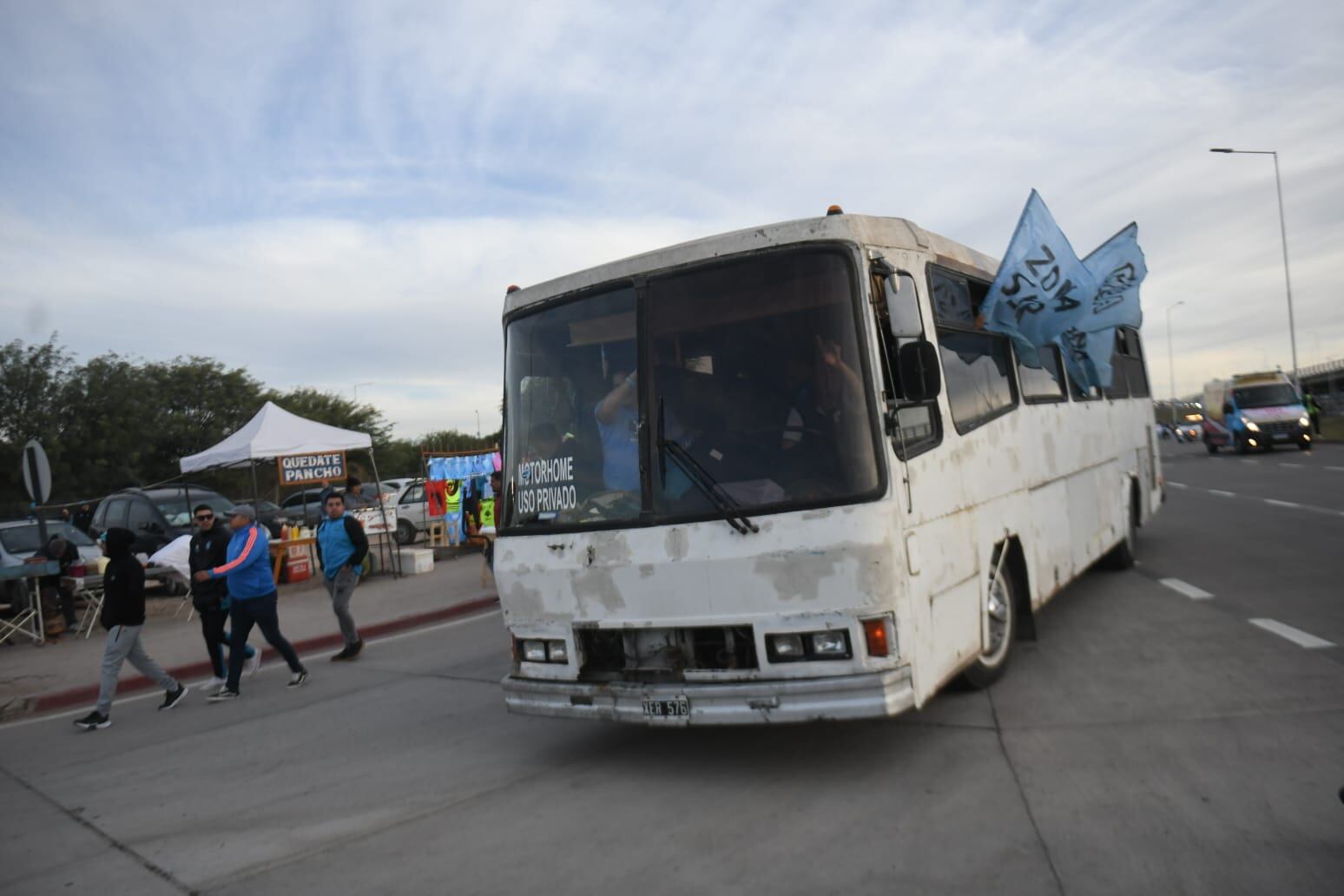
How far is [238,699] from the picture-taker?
32.0ft

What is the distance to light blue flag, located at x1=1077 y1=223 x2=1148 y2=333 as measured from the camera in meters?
8.64

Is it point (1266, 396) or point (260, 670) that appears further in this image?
point (1266, 396)

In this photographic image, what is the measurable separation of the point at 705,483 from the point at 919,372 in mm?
1177

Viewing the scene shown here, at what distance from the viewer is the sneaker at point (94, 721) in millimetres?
9062

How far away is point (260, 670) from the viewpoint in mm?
11500

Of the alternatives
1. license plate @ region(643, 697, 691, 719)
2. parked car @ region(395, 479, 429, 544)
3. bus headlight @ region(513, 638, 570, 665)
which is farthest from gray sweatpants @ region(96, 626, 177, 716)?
parked car @ region(395, 479, 429, 544)

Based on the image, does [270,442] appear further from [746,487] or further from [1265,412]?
[1265,412]

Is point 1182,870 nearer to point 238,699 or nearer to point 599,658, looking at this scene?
point 599,658

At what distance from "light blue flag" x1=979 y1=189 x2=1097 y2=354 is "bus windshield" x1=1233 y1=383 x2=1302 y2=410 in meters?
30.6

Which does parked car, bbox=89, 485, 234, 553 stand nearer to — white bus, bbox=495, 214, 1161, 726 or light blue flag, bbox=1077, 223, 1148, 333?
white bus, bbox=495, 214, 1161, 726

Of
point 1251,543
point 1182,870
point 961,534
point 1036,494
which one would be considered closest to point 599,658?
point 961,534

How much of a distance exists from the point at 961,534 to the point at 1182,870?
2303 millimetres

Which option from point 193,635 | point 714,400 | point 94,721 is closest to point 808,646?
point 714,400

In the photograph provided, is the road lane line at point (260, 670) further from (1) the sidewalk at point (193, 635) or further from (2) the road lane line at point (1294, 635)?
(2) the road lane line at point (1294, 635)
